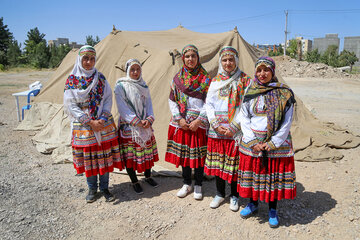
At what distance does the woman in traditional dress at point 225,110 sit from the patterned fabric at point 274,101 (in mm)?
277

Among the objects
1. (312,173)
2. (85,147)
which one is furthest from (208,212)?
(312,173)

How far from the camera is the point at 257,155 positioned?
2176 millimetres

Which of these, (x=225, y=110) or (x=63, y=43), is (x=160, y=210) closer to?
(x=225, y=110)

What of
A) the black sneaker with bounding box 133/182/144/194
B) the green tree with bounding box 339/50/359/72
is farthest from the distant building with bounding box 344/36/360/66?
the black sneaker with bounding box 133/182/144/194

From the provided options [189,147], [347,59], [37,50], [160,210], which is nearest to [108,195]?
[160,210]

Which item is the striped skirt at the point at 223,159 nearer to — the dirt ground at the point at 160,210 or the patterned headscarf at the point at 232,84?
the patterned headscarf at the point at 232,84

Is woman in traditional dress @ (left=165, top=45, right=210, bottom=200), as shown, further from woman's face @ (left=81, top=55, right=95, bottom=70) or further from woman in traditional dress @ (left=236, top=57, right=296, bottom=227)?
woman's face @ (left=81, top=55, right=95, bottom=70)

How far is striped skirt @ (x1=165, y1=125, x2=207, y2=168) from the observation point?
270cm

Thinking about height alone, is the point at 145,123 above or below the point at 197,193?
above

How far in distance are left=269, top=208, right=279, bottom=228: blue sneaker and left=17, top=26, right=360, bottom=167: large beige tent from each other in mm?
1654

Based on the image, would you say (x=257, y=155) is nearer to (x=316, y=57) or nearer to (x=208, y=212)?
(x=208, y=212)

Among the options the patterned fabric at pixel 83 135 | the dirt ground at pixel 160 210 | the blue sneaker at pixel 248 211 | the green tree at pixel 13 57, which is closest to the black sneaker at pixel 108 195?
the dirt ground at pixel 160 210

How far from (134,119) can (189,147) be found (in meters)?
0.64

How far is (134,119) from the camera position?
108 inches
